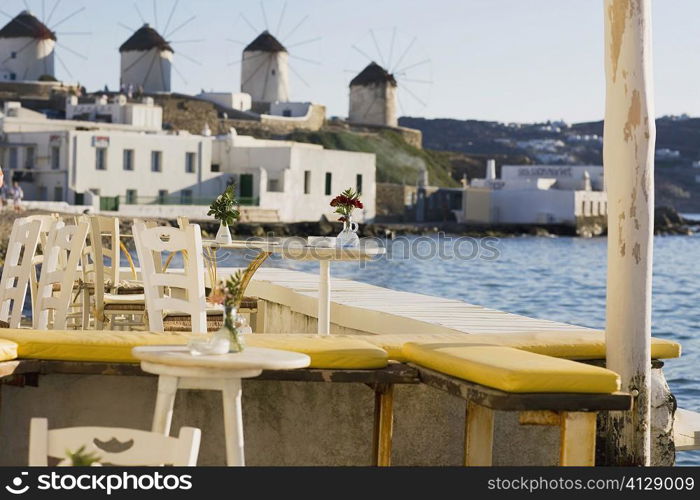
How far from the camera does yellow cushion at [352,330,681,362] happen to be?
4.54m

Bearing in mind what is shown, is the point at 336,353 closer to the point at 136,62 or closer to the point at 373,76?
the point at 136,62

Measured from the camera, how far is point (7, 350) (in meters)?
4.17

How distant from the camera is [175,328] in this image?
652cm

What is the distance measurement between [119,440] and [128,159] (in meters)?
44.4

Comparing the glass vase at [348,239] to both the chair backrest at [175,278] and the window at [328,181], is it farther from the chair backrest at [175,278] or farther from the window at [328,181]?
the window at [328,181]

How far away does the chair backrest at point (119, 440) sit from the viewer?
272cm

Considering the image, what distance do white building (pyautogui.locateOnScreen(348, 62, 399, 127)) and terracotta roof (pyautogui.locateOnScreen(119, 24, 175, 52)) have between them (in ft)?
57.8

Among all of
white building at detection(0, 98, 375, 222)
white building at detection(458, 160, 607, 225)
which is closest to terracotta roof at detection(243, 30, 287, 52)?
white building at detection(458, 160, 607, 225)

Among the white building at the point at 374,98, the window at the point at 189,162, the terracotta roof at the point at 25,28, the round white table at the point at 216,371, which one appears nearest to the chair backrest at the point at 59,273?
the round white table at the point at 216,371

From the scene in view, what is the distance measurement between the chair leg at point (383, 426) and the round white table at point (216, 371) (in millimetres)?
698

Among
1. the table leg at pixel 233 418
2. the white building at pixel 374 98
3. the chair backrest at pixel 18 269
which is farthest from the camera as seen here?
the white building at pixel 374 98

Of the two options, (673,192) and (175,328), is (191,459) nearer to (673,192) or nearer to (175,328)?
(175,328)

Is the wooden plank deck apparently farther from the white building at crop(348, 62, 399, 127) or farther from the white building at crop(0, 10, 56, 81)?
the white building at crop(348, 62, 399, 127)

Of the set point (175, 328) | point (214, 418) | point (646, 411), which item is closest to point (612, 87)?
point (646, 411)
